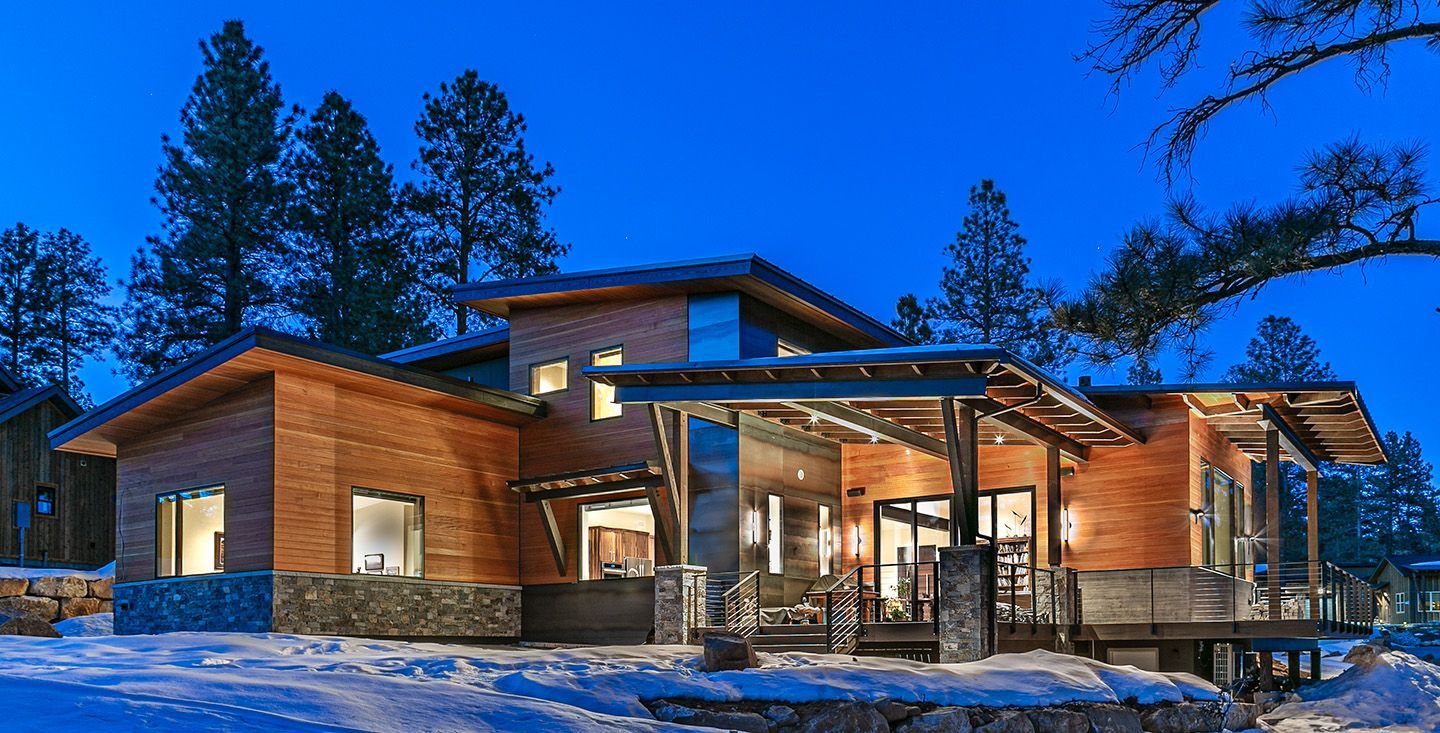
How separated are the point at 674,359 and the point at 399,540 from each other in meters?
4.48

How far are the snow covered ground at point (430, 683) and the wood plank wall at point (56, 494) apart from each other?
14735mm

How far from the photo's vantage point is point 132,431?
58.0 feet

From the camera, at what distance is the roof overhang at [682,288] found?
56.3 feet

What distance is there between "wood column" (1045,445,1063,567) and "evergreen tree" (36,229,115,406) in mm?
30698

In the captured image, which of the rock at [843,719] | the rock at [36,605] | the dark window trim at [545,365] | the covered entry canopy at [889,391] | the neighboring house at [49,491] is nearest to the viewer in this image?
the rock at [843,719]

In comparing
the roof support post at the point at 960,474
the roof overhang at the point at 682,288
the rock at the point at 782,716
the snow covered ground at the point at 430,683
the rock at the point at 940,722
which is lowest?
the rock at the point at 940,722

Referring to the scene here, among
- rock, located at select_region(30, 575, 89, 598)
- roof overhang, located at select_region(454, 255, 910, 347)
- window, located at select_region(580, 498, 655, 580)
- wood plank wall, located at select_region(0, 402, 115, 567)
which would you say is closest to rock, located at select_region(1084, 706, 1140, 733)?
roof overhang, located at select_region(454, 255, 910, 347)

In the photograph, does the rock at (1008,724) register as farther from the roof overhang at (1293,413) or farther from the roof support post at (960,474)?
the roof overhang at (1293,413)

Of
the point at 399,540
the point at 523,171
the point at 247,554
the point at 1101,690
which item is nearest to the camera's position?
the point at 1101,690

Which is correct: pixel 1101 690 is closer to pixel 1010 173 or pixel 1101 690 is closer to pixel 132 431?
pixel 132 431

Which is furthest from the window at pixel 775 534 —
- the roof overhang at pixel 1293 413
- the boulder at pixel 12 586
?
the boulder at pixel 12 586

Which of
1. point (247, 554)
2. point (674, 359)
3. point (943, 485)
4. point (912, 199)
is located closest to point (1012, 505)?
point (943, 485)

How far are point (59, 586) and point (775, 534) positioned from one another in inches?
516

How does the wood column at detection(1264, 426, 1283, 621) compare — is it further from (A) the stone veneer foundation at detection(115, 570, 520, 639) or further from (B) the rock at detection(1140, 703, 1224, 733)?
(A) the stone veneer foundation at detection(115, 570, 520, 639)
